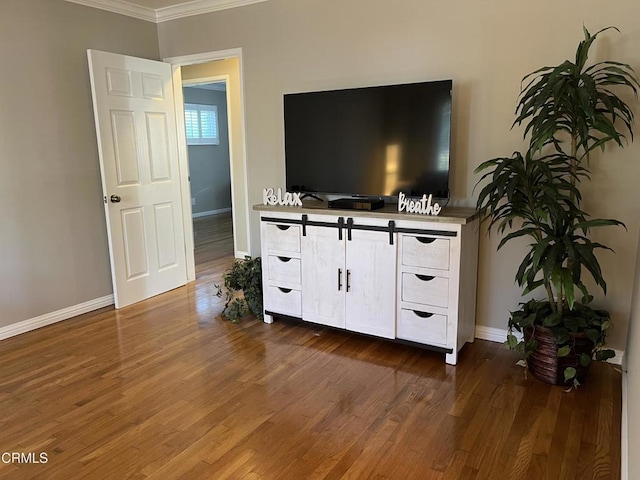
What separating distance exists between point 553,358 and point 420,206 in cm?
111

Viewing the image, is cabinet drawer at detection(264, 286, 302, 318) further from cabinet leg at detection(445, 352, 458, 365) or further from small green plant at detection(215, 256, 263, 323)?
cabinet leg at detection(445, 352, 458, 365)

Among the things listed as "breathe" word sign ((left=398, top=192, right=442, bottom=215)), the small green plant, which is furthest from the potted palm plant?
the small green plant

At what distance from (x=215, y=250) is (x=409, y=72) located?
11.9 ft

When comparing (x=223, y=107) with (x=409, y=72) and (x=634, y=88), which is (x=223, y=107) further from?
(x=634, y=88)

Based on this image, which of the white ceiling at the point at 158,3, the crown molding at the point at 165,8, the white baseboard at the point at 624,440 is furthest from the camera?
the white ceiling at the point at 158,3

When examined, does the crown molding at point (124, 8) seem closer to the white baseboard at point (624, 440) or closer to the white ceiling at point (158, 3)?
the white ceiling at point (158, 3)

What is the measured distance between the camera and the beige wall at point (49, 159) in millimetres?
3236

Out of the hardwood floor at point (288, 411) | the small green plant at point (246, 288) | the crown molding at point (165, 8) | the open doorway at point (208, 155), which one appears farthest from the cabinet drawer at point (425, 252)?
the open doorway at point (208, 155)

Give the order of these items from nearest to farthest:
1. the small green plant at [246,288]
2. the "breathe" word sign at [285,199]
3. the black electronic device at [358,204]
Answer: the black electronic device at [358,204]
the "breathe" word sign at [285,199]
the small green plant at [246,288]

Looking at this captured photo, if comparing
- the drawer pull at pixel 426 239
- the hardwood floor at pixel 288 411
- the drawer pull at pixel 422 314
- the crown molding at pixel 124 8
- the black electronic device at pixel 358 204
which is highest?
the crown molding at pixel 124 8

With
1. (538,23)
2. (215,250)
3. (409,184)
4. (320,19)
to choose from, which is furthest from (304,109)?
(215,250)

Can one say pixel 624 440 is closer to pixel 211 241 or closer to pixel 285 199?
pixel 285 199

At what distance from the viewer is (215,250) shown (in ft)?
19.4

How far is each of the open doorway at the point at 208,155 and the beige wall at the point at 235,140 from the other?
2062 mm
